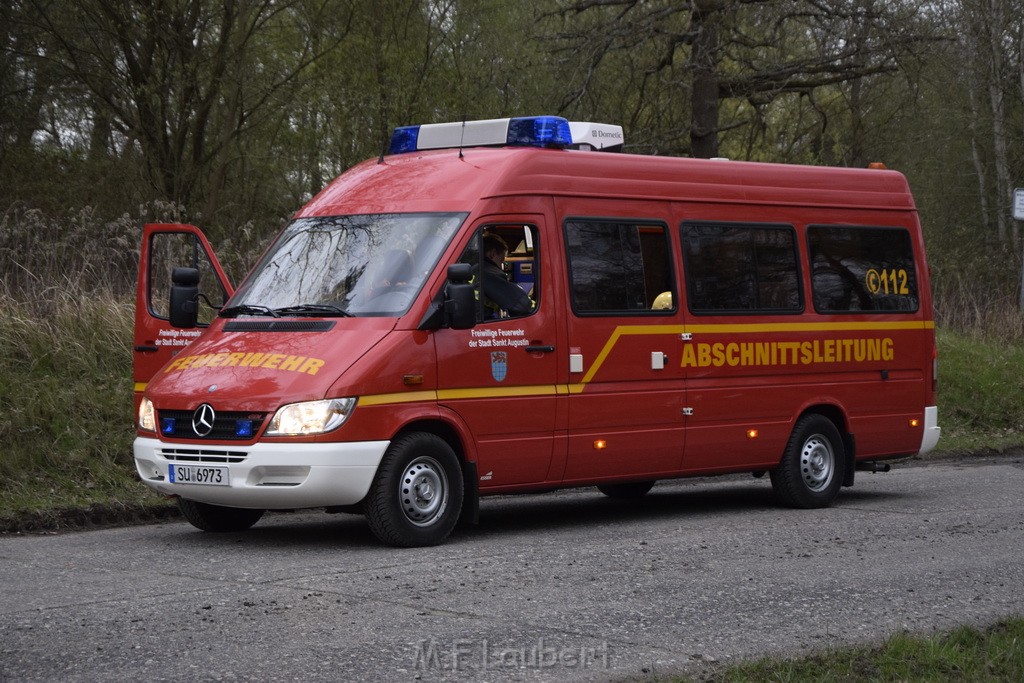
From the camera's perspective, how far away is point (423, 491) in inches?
380

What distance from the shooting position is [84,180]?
74.7ft

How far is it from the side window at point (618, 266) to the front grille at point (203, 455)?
2764 mm

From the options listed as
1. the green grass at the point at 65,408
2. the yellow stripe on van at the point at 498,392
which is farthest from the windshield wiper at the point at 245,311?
the green grass at the point at 65,408

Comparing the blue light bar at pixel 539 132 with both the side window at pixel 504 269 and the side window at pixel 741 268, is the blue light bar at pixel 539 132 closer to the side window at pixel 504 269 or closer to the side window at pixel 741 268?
the side window at pixel 504 269

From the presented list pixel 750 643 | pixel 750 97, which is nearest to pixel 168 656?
pixel 750 643

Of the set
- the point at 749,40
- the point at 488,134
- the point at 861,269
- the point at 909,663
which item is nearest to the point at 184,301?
the point at 488,134

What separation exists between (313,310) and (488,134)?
223 centimetres

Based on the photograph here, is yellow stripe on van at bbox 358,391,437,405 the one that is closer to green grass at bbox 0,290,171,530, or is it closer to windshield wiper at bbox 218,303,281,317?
windshield wiper at bbox 218,303,281,317

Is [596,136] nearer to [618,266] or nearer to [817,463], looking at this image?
[618,266]

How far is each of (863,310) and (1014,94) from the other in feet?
75.0

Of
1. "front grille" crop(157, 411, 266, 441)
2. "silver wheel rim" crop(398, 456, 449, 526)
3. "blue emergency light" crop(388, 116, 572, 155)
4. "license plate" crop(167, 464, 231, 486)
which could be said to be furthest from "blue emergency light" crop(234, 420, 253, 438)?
"blue emergency light" crop(388, 116, 572, 155)

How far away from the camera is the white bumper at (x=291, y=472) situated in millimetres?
9156

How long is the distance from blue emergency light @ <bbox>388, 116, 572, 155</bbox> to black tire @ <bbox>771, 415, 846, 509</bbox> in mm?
3226

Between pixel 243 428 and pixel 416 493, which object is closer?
pixel 243 428
